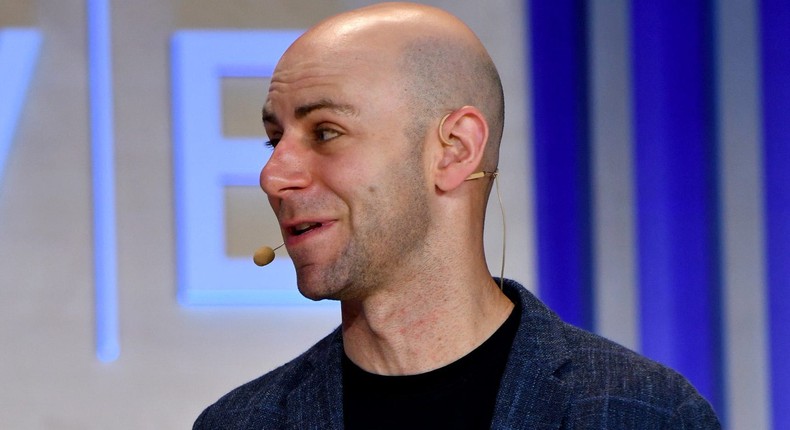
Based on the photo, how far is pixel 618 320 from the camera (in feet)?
9.02

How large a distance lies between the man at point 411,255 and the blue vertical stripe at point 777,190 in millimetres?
1215

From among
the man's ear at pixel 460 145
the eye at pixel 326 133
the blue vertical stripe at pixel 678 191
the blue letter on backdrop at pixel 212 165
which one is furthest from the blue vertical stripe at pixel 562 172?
the eye at pixel 326 133

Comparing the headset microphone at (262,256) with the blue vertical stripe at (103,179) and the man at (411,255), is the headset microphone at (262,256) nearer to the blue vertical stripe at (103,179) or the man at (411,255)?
the man at (411,255)

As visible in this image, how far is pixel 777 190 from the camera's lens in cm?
271

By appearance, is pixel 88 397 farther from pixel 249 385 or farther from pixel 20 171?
pixel 249 385

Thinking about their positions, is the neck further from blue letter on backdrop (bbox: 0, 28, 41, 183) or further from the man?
blue letter on backdrop (bbox: 0, 28, 41, 183)

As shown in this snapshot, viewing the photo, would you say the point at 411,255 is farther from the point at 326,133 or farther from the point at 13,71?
the point at 13,71

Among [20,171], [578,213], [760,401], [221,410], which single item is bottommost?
[760,401]

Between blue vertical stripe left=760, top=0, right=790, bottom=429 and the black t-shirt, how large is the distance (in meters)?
1.30

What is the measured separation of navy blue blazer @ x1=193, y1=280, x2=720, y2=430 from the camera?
1.51 m

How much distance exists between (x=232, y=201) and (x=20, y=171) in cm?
56

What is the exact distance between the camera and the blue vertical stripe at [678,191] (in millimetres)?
2707

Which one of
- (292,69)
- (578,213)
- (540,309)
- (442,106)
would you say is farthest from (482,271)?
(578,213)

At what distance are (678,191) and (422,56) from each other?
127 centimetres
